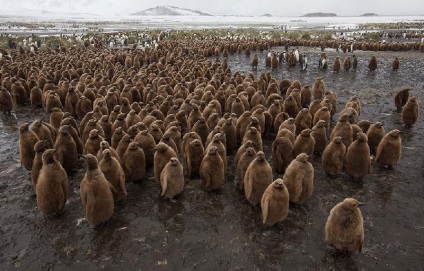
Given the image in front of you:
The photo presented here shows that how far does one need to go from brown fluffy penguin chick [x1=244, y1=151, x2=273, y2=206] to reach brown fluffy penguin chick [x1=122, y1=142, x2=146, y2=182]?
2326 millimetres

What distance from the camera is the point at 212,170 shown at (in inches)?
273

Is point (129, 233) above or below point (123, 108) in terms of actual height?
below

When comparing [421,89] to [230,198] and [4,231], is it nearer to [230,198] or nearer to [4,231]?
[230,198]

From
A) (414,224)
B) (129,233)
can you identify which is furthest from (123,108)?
(414,224)

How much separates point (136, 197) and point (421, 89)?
51.7 ft

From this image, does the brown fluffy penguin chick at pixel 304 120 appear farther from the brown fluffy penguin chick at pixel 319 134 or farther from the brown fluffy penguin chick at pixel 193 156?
the brown fluffy penguin chick at pixel 193 156

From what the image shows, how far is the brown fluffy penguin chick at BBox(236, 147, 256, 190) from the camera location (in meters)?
6.95

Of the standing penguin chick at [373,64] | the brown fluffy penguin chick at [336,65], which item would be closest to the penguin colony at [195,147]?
the brown fluffy penguin chick at [336,65]

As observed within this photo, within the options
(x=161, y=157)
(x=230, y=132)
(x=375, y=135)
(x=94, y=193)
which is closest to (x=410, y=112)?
(x=375, y=135)

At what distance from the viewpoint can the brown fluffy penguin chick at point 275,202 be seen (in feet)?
18.8

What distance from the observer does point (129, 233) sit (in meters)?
5.92

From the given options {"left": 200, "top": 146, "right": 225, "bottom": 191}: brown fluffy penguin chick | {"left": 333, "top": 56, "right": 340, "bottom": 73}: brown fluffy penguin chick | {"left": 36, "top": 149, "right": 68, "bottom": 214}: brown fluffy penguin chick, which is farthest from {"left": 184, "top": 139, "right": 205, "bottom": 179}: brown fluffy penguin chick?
{"left": 333, "top": 56, "right": 340, "bottom": 73}: brown fluffy penguin chick

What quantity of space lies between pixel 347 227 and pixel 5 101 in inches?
480

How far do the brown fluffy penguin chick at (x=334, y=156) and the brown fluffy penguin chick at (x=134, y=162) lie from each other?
405 cm
